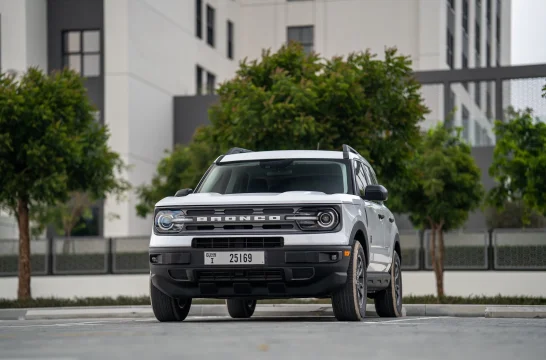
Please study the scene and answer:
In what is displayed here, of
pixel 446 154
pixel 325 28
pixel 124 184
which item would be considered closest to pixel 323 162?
pixel 446 154

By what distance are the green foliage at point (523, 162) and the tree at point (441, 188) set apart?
2992 millimetres

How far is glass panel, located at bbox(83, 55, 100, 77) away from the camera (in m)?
44.8

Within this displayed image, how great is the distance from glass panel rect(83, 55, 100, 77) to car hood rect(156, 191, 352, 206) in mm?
33812

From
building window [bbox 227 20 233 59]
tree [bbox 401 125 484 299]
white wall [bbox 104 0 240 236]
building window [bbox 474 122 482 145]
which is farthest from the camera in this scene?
building window [bbox 227 20 233 59]

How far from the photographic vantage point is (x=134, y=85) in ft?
147

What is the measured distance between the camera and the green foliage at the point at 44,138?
24.2m

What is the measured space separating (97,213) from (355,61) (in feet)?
73.4

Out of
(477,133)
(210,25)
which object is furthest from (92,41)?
(477,133)

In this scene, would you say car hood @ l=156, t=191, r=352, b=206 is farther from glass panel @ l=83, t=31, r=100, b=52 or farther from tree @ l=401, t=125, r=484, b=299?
glass panel @ l=83, t=31, r=100, b=52

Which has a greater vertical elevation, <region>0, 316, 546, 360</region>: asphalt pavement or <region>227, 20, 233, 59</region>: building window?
<region>227, 20, 233, 59</region>: building window

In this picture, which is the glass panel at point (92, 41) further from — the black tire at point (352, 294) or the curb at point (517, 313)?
the black tire at point (352, 294)

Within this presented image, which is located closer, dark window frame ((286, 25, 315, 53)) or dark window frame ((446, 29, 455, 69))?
dark window frame ((446, 29, 455, 69))

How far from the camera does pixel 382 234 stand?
531 inches

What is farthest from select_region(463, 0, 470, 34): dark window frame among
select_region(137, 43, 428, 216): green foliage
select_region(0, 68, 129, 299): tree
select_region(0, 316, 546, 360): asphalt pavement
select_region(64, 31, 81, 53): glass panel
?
select_region(0, 316, 546, 360): asphalt pavement
